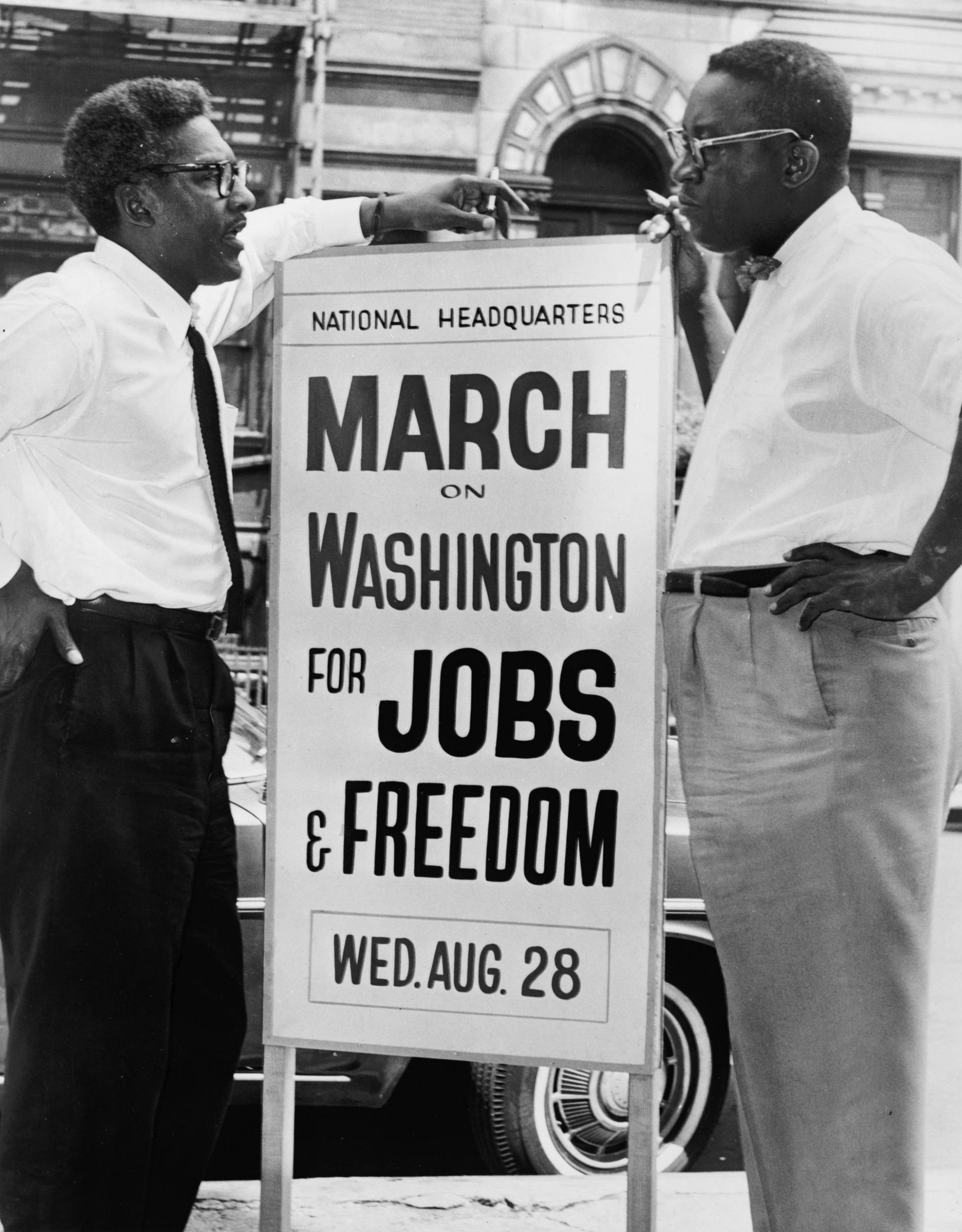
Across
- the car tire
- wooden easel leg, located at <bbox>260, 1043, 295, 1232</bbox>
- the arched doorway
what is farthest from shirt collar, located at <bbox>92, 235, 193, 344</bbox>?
the arched doorway

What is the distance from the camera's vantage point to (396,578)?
7.47 feet

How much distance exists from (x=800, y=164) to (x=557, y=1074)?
203cm

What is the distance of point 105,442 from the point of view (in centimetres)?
215

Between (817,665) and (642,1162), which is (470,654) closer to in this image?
(817,665)

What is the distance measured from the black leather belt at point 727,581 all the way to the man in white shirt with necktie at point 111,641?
0.75 meters

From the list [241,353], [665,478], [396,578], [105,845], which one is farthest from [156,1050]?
[241,353]

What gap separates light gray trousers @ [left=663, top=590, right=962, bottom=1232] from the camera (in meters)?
1.90

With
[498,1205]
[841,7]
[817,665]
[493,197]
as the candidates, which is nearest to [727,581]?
[817,665]

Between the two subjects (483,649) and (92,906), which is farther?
(483,649)

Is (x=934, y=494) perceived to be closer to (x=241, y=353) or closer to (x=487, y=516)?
(x=487, y=516)

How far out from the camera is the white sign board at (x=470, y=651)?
219cm

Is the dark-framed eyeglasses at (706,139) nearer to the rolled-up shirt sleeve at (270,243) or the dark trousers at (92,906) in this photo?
the rolled-up shirt sleeve at (270,243)

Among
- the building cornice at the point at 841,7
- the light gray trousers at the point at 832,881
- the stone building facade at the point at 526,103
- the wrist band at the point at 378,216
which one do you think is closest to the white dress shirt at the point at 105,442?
the wrist band at the point at 378,216

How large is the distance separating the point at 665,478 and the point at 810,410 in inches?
12.7
